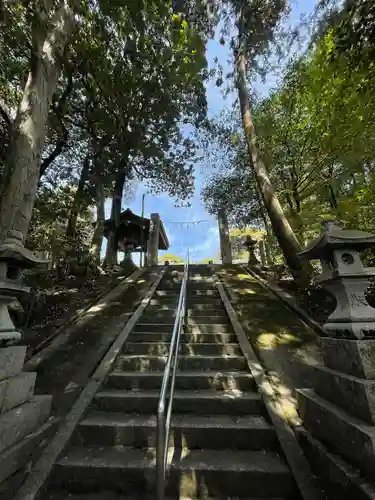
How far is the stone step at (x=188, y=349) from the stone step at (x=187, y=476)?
1707mm

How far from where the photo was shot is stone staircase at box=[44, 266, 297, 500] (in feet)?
7.55

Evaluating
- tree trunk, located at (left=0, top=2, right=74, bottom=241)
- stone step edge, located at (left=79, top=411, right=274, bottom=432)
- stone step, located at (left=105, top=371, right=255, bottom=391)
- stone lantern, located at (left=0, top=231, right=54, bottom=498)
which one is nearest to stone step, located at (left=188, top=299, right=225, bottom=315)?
stone step, located at (left=105, top=371, right=255, bottom=391)

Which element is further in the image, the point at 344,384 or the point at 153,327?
the point at 153,327

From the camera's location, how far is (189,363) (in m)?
3.91

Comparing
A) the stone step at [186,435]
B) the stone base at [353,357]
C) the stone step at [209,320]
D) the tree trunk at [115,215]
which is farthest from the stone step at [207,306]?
the tree trunk at [115,215]

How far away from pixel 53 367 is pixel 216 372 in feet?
7.35

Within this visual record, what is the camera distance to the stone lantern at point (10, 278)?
2578mm

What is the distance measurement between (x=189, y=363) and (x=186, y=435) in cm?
119

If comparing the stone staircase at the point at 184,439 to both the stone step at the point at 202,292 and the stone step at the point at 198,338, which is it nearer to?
the stone step at the point at 198,338

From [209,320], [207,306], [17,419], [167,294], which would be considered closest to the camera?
[17,419]

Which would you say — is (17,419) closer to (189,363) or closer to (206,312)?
(189,363)

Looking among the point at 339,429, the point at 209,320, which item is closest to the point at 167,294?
the point at 209,320

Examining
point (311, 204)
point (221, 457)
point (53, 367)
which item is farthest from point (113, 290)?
point (311, 204)

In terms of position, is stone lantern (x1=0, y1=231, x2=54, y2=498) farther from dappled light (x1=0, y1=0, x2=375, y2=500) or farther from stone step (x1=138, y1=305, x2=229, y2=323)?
stone step (x1=138, y1=305, x2=229, y2=323)
